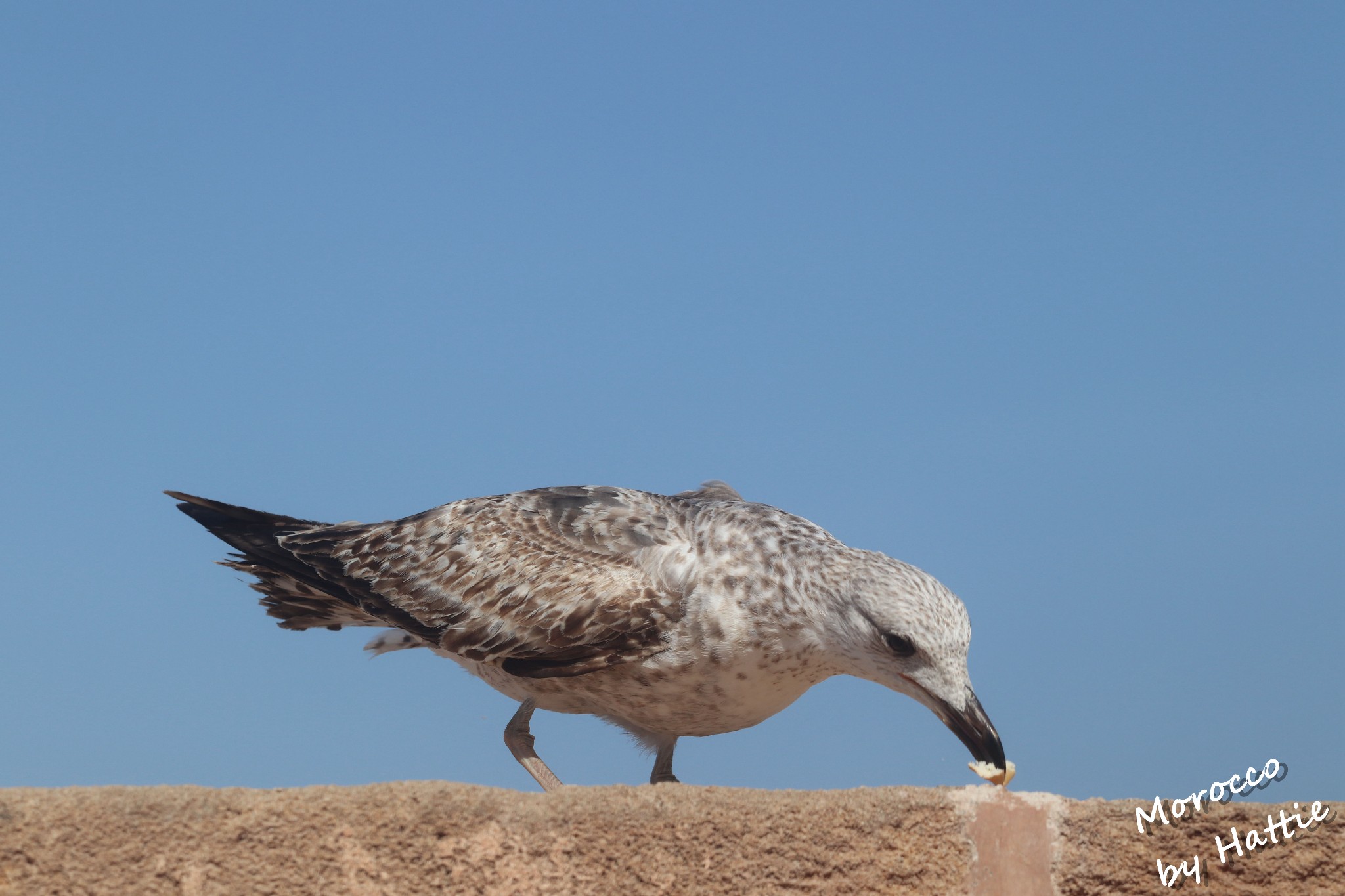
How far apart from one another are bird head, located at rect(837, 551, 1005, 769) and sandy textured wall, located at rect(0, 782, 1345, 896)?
0.95 m

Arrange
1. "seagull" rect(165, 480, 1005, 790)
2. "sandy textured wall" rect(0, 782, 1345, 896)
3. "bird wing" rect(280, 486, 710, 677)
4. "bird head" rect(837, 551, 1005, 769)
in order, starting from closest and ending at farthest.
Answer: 1. "sandy textured wall" rect(0, 782, 1345, 896)
2. "bird head" rect(837, 551, 1005, 769)
3. "seagull" rect(165, 480, 1005, 790)
4. "bird wing" rect(280, 486, 710, 677)

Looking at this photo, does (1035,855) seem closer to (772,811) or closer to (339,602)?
(772,811)

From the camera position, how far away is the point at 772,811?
→ 3.80m

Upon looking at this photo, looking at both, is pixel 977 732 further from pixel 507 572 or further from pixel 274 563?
pixel 274 563

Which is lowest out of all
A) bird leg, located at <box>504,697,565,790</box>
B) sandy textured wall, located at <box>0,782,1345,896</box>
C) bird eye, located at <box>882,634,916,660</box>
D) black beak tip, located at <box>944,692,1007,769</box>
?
sandy textured wall, located at <box>0,782,1345,896</box>

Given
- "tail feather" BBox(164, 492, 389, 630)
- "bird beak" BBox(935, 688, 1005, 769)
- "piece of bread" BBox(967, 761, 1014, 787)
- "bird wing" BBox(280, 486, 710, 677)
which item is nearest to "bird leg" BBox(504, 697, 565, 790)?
"bird wing" BBox(280, 486, 710, 677)

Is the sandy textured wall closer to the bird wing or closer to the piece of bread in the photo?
the piece of bread

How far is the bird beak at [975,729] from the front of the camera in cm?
472

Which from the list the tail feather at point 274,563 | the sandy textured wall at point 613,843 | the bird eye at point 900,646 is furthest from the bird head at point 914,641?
the tail feather at point 274,563

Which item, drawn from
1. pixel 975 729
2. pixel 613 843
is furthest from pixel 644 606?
pixel 613 843

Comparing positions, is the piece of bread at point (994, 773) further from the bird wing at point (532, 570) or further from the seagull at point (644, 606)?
the bird wing at point (532, 570)

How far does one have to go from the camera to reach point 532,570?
5.96 meters

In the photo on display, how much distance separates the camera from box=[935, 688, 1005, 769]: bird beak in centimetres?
472

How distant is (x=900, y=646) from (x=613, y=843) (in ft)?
6.09
